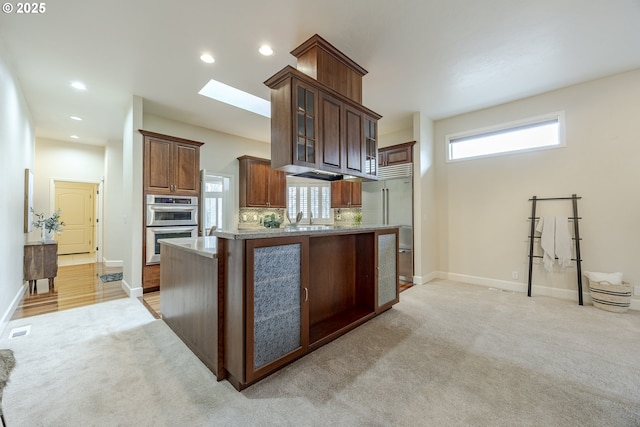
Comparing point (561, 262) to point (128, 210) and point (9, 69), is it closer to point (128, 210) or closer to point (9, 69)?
point (128, 210)

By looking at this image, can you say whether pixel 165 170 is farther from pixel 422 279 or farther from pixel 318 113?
pixel 422 279

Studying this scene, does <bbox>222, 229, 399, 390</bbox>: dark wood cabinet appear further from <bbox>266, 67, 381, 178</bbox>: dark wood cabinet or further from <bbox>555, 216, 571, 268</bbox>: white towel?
<bbox>555, 216, 571, 268</bbox>: white towel

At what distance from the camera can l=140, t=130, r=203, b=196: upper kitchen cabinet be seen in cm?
404

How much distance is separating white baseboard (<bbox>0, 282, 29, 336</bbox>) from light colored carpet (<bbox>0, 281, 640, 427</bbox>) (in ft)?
0.39

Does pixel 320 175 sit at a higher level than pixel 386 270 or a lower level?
higher

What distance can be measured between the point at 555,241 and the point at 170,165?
588 centimetres

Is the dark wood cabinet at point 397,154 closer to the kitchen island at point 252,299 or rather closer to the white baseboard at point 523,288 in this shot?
the white baseboard at point 523,288

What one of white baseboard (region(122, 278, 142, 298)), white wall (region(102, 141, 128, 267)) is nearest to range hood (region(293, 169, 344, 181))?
white baseboard (region(122, 278, 142, 298))

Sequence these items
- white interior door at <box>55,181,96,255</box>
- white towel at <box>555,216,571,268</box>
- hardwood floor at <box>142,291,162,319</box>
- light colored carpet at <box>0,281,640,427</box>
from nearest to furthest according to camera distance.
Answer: light colored carpet at <box>0,281,640,427</box>, hardwood floor at <box>142,291,162,319</box>, white towel at <box>555,216,571,268</box>, white interior door at <box>55,181,96,255</box>

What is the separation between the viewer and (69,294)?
12.9ft

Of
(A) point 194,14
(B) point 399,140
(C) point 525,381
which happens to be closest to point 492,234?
(B) point 399,140

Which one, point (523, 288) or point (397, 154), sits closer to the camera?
point (523, 288)

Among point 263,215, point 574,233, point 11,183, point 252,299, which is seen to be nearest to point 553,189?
point 574,233

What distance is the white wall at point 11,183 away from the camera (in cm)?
273
